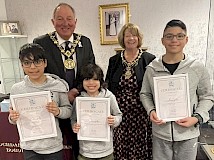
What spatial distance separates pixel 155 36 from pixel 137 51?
2.02 meters

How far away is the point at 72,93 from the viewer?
1583 mm

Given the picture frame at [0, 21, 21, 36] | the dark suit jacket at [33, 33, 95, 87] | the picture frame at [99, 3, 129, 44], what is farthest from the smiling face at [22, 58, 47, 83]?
the picture frame at [0, 21, 21, 36]

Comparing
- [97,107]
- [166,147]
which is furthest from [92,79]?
[166,147]

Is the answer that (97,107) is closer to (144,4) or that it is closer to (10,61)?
(144,4)

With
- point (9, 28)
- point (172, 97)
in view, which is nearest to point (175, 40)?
point (172, 97)

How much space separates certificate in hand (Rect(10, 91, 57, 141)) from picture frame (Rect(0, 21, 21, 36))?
284 cm

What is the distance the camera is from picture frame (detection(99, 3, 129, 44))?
3709mm

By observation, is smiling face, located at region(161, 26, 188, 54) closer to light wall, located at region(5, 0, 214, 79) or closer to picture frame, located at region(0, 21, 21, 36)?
light wall, located at region(5, 0, 214, 79)

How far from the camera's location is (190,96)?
1.36m

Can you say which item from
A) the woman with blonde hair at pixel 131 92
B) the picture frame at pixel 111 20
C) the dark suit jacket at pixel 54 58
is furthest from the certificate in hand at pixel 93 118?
the picture frame at pixel 111 20

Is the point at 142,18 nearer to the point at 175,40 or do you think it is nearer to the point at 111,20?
the point at 111,20

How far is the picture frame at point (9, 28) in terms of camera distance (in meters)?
3.72

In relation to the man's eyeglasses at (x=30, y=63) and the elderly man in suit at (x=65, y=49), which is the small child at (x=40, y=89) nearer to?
the man's eyeglasses at (x=30, y=63)

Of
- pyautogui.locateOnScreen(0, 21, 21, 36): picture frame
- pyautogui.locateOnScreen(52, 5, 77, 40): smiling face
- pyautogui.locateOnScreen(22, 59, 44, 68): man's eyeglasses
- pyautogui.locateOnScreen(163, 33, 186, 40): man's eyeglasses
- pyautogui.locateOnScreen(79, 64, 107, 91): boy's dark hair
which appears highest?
pyautogui.locateOnScreen(0, 21, 21, 36): picture frame
